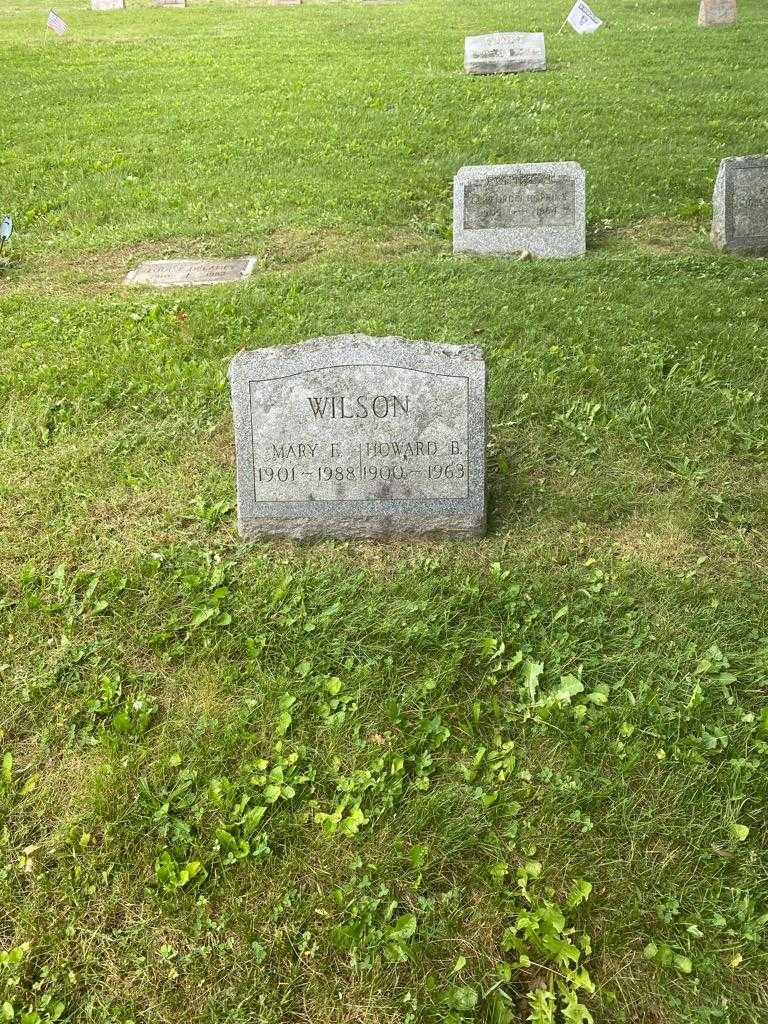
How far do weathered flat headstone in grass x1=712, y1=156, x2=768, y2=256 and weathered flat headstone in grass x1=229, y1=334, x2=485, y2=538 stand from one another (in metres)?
5.13

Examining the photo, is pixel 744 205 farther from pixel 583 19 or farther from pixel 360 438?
pixel 583 19

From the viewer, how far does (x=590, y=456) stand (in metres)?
5.05

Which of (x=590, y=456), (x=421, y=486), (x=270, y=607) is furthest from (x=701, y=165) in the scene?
(x=270, y=607)

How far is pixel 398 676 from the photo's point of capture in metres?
3.67

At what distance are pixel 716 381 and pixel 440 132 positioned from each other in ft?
25.3

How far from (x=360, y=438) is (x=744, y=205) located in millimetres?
5651

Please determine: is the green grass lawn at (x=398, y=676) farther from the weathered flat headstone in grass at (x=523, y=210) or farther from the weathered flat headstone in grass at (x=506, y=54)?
the weathered flat headstone in grass at (x=506, y=54)

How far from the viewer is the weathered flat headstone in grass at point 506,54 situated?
48.8 ft

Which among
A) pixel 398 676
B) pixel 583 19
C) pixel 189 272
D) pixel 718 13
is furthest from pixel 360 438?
pixel 718 13

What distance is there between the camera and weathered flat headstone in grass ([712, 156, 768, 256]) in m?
7.93

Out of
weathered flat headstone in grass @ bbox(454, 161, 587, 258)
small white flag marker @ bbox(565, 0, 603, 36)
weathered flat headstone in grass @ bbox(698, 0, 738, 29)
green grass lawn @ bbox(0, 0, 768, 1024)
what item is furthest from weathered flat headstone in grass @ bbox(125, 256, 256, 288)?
weathered flat headstone in grass @ bbox(698, 0, 738, 29)

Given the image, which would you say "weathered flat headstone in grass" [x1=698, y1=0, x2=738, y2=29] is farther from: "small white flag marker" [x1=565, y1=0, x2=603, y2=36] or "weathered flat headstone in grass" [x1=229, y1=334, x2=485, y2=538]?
"weathered flat headstone in grass" [x1=229, y1=334, x2=485, y2=538]

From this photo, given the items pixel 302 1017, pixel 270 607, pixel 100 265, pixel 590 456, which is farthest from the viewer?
pixel 100 265

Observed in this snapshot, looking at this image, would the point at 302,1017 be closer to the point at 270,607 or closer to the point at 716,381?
the point at 270,607
